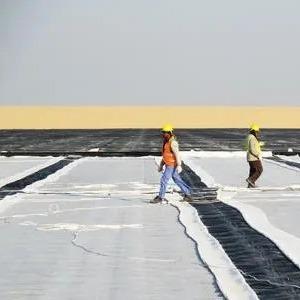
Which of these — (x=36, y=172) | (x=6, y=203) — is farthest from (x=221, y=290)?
(x=36, y=172)

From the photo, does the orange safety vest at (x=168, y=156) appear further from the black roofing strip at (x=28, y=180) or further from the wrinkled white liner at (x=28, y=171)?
the wrinkled white liner at (x=28, y=171)

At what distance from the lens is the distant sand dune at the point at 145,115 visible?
15188 cm

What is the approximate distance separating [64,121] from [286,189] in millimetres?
Answer: 140164

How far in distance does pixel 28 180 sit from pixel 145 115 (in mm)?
152852

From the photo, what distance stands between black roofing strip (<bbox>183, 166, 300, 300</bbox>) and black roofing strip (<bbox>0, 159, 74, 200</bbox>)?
239 inches

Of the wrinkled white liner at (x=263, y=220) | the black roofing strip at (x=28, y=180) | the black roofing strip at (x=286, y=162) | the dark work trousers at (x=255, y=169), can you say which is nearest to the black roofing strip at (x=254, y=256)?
the wrinkled white liner at (x=263, y=220)

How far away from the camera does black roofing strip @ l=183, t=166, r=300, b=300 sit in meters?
8.07

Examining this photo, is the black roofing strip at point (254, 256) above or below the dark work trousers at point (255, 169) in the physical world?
below

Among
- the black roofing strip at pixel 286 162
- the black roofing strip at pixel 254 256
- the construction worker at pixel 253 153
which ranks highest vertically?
the black roofing strip at pixel 286 162

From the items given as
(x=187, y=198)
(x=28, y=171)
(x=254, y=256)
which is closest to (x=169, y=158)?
(x=187, y=198)

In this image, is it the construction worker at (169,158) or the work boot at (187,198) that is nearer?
the construction worker at (169,158)

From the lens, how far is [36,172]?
85.5 feet

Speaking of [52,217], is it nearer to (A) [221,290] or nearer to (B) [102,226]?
(B) [102,226]

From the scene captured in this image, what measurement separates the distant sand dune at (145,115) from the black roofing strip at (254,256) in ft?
427
